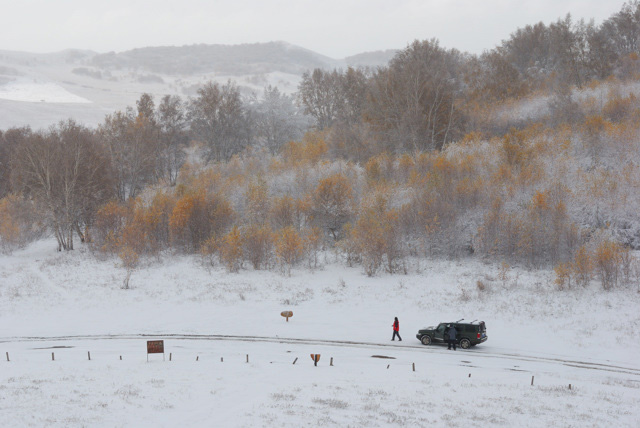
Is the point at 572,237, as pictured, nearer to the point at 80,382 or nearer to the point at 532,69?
the point at 80,382

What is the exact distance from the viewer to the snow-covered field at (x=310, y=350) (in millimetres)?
14344

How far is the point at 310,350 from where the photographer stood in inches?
885

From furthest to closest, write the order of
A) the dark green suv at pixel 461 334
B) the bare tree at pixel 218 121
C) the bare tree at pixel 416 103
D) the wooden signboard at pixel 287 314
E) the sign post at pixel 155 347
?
the bare tree at pixel 218 121 → the bare tree at pixel 416 103 → the wooden signboard at pixel 287 314 → the dark green suv at pixel 461 334 → the sign post at pixel 155 347

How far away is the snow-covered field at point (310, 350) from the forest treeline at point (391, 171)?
2904 millimetres

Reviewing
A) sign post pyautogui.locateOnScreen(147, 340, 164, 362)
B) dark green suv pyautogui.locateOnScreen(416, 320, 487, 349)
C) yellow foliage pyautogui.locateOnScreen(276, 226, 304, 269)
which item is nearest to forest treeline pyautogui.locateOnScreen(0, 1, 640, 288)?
yellow foliage pyautogui.locateOnScreen(276, 226, 304, 269)

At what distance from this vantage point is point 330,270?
38781mm

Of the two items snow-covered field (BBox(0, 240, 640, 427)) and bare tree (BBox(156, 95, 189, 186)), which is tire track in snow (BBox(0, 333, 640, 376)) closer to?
snow-covered field (BBox(0, 240, 640, 427))

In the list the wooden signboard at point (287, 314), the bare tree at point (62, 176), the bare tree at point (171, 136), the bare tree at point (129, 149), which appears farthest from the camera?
the bare tree at point (171, 136)

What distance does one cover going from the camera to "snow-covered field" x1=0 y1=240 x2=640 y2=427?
47.1 ft

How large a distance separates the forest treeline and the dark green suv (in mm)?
11228

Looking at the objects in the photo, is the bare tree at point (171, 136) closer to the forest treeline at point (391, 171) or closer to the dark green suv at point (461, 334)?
the forest treeline at point (391, 171)

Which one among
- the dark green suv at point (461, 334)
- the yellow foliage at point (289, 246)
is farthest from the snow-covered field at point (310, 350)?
the yellow foliage at point (289, 246)

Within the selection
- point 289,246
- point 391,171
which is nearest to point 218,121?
point 391,171

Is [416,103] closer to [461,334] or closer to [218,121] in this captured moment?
[218,121]
